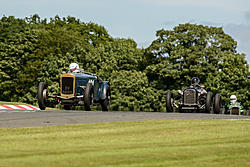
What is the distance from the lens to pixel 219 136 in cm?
1315

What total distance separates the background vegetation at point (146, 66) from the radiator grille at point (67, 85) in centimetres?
3489

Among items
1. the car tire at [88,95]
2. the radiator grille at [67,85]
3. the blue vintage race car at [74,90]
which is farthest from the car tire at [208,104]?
A: the radiator grille at [67,85]

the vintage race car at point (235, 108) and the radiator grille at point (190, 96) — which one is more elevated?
the radiator grille at point (190, 96)

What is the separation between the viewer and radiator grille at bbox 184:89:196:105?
93.0ft

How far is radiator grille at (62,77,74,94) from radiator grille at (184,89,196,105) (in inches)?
250

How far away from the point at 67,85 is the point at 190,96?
262 inches

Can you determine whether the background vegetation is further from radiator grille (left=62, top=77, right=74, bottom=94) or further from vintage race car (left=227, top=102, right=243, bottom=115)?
radiator grille (left=62, top=77, right=74, bottom=94)

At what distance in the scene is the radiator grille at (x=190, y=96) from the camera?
28.4 m

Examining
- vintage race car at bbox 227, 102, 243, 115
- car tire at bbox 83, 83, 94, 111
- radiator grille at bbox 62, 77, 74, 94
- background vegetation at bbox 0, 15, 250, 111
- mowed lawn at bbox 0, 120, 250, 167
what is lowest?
mowed lawn at bbox 0, 120, 250, 167

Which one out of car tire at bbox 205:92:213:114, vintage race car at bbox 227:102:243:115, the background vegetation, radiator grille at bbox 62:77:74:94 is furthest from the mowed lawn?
the background vegetation

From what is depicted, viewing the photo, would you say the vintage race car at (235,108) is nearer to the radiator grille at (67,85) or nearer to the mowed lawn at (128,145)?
the radiator grille at (67,85)

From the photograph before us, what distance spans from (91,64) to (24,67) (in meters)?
7.51

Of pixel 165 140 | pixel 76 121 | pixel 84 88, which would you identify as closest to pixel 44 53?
pixel 84 88

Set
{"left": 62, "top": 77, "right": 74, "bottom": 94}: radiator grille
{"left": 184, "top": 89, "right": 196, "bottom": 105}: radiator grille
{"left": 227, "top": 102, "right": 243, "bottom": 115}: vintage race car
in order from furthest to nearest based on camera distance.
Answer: {"left": 227, "top": 102, "right": 243, "bottom": 115}: vintage race car
{"left": 184, "top": 89, "right": 196, "bottom": 105}: radiator grille
{"left": 62, "top": 77, "right": 74, "bottom": 94}: radiator grille
